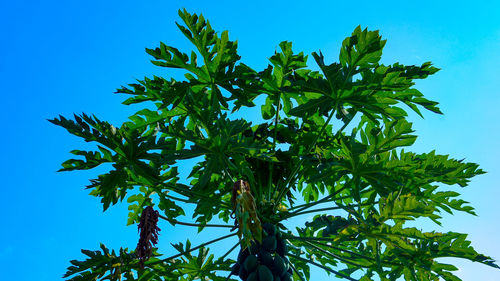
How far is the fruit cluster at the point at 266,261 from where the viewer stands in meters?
3.61

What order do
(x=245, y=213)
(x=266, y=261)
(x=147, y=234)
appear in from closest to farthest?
(x=245, y=213)
(x=147, y=234)
(x=266, y=261)

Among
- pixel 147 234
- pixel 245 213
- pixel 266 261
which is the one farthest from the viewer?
pixel 266 261

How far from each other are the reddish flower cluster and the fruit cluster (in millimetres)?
764

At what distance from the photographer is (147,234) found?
3400 millimetres

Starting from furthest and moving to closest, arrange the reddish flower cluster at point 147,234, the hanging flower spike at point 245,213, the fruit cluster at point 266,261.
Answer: the fruit cluster at point 266,261
the reddish flower cluster at point 147,234
the hanging flower spike at point 245,213

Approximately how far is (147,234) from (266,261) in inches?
39.0

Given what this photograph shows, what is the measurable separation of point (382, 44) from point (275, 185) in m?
1.82

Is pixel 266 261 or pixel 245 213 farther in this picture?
pixel 266 261

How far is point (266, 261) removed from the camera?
Result: 12.1 ft

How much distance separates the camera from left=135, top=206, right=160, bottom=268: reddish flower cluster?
338cm

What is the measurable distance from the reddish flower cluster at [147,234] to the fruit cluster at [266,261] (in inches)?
30.1

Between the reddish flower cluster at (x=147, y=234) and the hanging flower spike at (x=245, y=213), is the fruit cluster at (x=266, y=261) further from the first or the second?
the reddish flower cluster at (x=147, y=234)

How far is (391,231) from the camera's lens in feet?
11.4

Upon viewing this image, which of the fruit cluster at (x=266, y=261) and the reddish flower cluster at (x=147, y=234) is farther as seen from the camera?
the fruit cluster at (x=266, y=261)
